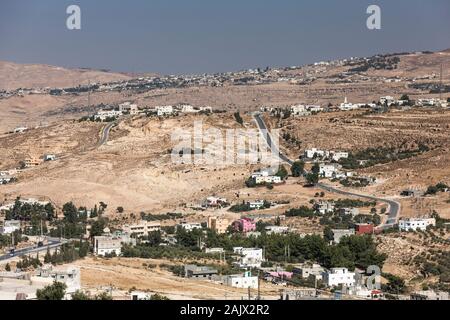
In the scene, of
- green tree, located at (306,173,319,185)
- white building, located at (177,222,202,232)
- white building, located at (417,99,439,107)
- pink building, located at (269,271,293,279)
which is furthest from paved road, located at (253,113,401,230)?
white building, located at (417,99,439,107)

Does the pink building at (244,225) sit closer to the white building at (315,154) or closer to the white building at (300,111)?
the white building at (315,154)

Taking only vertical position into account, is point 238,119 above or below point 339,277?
above

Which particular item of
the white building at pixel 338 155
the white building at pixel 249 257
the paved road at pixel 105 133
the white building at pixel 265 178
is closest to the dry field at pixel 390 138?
the white building at pixel 338 155

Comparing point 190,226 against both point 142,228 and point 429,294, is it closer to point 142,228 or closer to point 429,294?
point 142,228

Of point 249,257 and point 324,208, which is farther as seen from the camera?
point 324,208

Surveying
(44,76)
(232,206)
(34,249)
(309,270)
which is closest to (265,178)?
(232,206)

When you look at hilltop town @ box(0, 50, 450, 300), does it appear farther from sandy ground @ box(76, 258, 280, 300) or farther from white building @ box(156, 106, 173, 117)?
white building @ box(156, 106, 173, 117)
